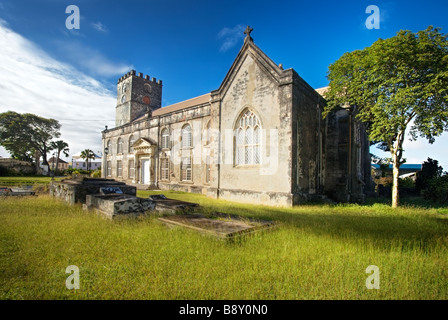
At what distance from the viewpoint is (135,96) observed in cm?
3397

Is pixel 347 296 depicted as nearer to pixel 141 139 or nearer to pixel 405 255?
pixel 405 255

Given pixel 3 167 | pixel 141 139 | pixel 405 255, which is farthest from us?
pixel 3 167

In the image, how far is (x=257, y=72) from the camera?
1359cm

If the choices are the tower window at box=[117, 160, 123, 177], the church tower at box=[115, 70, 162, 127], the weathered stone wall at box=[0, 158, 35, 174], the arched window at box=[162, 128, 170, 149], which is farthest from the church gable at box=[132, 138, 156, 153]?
the weathered stone wall at box=[0, 158, 35, 174]

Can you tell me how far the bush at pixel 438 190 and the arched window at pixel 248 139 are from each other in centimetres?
1366

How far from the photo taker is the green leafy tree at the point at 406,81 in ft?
32.1

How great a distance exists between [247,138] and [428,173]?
17640 mm

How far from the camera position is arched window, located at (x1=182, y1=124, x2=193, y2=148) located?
68.0 feet

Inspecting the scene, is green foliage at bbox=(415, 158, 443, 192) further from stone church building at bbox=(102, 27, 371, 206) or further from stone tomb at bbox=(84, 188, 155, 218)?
stone tomb at bbox=(84, 188, 155, 218)

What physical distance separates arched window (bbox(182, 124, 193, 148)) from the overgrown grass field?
1499cm

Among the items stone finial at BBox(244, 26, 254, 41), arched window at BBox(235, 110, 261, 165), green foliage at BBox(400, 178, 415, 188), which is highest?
stone finial at BBox(244, 26, 254, 41)

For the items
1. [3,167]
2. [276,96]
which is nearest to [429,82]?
[276,96]
